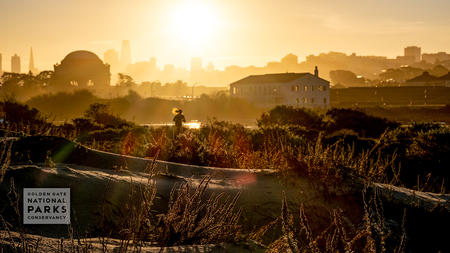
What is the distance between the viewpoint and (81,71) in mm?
96562

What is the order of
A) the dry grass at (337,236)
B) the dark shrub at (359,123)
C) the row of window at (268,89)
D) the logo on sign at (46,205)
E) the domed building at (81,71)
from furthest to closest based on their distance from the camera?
1. the domed building at (81,71)
2. the row of window at (268,89)
3. the dark shrub at (359,123)
4. the logo on sign at (46,205)
5. the dry grass at (337,236)

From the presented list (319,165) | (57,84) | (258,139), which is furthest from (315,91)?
(319,165)

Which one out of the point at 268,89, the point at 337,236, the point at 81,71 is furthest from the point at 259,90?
the point at 337,236

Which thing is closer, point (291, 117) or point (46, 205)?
point (46, 205)

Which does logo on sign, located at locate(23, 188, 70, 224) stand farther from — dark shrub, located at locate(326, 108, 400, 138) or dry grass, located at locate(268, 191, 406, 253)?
dark shrub, located at locate(326, 108, 400, 138)

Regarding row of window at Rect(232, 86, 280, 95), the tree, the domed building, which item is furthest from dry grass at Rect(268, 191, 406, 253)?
the tree

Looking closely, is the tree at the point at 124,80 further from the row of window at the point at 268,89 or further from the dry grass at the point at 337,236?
the dry grass at the point at 337,236

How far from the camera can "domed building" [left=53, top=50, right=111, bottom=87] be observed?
314ft

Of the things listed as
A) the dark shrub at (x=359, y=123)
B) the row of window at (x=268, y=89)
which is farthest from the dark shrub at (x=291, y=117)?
the row of window at (x=268, y=89)

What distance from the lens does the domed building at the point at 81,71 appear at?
95.6 m

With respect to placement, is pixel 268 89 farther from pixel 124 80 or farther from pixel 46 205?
pixel 46 205

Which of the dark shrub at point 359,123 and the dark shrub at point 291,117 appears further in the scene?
the dark shrub at point 291,117

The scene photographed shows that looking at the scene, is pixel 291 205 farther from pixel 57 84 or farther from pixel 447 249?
pixel 57 84

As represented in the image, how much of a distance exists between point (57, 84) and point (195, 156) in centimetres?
8669
